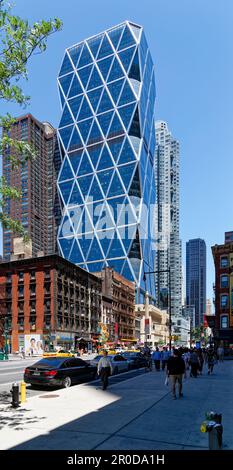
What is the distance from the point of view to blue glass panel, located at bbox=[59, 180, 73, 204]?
170625 mm

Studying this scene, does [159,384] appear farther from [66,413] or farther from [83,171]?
[83,171]

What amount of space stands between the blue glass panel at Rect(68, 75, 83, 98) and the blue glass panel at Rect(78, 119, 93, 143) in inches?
579

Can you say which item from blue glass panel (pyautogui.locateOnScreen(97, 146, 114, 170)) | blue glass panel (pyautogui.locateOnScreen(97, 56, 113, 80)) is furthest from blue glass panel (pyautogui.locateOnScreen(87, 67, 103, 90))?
blue glass panel (pyautogui.locateOnScreen(97, 146, 114, 170))

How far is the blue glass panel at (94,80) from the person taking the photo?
559ft

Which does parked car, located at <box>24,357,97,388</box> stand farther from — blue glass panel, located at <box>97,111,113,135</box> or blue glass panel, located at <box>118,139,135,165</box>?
blue glass panel, located at <box>97,111,113,135</box>

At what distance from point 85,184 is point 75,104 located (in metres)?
35.6

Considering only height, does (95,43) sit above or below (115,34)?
below

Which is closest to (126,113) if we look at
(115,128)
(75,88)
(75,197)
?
(115,128)

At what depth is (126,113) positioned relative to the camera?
161 meters

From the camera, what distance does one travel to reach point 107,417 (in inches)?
456

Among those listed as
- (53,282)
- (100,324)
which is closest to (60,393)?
(53,282)

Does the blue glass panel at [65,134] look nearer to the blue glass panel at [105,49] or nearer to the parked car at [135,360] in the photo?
the blue glass panel at [105,49]

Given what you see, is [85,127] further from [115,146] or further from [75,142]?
[115,146]

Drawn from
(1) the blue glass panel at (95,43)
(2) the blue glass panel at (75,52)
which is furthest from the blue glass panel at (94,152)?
(2) the blue glass panel at (75,52)
